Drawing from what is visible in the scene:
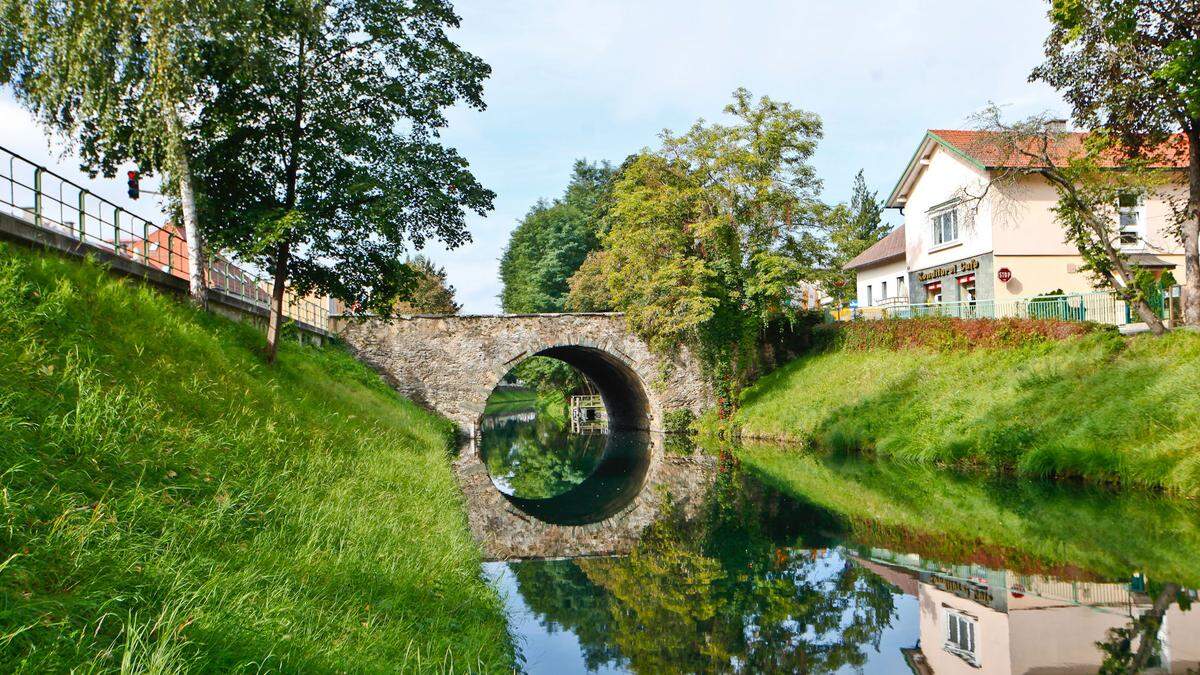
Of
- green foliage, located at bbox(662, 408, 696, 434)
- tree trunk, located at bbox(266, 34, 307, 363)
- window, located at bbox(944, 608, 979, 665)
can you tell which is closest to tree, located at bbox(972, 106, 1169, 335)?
window, located at bbox(944, 608, 979, 665)

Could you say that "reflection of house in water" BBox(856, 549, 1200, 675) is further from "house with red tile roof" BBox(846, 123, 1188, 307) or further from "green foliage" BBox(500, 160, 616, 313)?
"green foliage" BBox(500, 160, 616, 313)

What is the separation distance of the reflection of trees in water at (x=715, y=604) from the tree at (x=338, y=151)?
20.8 feet

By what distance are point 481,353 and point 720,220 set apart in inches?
360

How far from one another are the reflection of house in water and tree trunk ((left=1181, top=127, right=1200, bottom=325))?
35.1 feet

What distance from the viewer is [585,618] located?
25.6ft

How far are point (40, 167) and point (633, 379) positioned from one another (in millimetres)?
22520

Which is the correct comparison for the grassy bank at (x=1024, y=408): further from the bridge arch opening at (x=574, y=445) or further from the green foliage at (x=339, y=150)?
the green foliage at (x=339, y=150)

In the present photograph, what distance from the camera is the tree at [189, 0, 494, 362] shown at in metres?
12.6

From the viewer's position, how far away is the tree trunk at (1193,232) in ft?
51.3

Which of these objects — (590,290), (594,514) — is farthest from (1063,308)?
(590,290)

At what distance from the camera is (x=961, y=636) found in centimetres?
676

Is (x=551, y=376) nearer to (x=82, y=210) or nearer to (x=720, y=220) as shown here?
(x=720, y=220)

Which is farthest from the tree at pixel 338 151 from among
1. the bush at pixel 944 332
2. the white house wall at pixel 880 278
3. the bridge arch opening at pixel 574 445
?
the white house wall at pixel 880 278

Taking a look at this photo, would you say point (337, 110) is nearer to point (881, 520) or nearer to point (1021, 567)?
point (881, 520)
